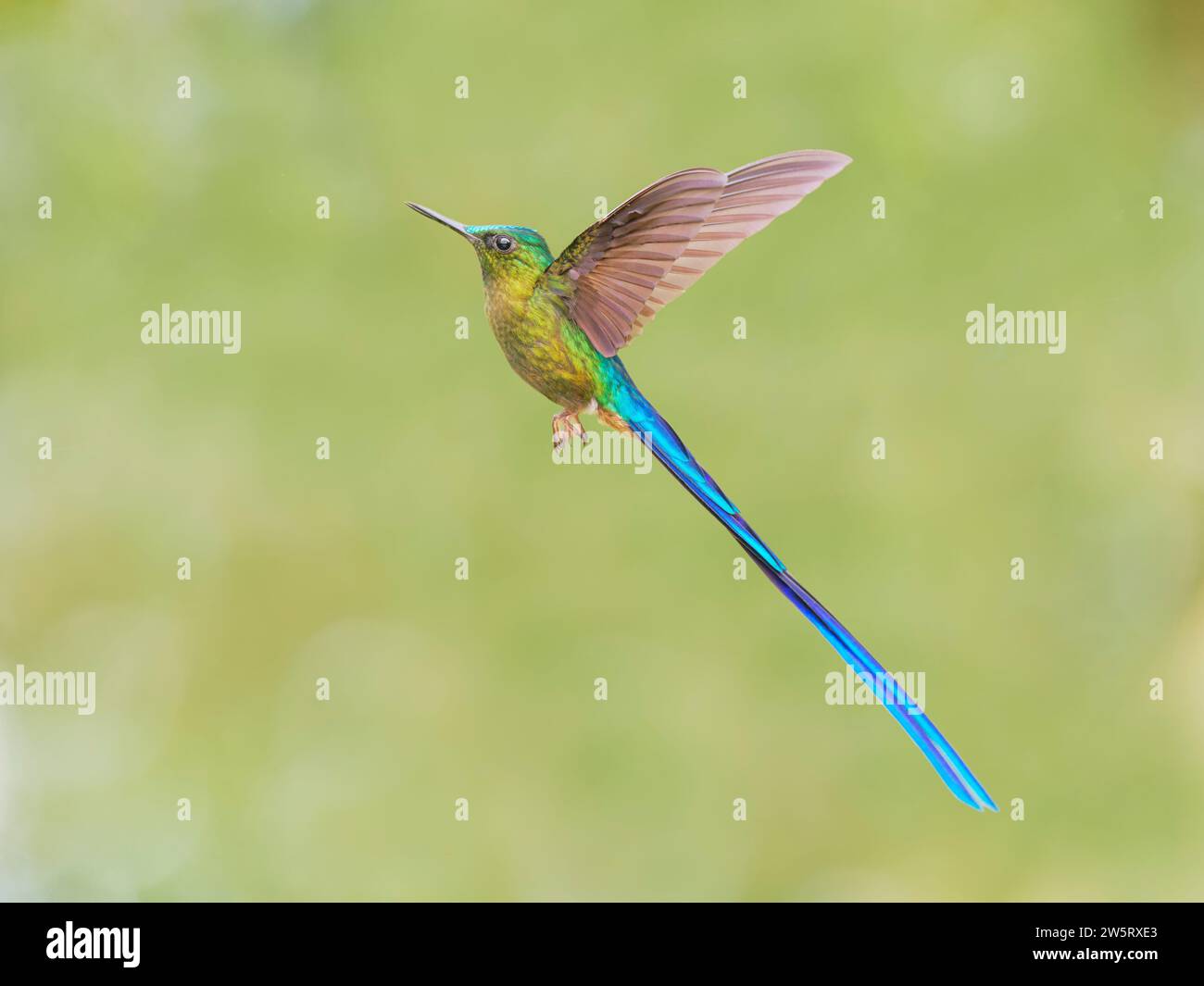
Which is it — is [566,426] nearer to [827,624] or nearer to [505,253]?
[505,253]

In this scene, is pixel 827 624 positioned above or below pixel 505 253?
below

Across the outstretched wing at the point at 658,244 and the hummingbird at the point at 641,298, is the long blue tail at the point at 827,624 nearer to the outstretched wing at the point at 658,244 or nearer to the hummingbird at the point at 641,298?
the hummingbird at the point at 641,298

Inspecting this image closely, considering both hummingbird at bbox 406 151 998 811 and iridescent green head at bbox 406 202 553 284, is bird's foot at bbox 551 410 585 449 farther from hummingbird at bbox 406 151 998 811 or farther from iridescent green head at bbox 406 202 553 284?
iridescent green head at bbox 406 202 553 284

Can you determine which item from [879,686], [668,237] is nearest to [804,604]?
[879,686]

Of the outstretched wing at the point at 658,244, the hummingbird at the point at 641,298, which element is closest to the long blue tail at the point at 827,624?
the hummingbird at the point at 641,298

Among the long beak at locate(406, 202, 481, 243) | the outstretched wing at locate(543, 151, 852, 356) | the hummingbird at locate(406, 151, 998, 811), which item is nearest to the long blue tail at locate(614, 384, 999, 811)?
the hummingbird at locate(406, 151, 998, 811)

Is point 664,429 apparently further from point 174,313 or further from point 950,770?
point 174,313

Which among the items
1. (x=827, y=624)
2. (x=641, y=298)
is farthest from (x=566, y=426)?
(x=827, y=624)
